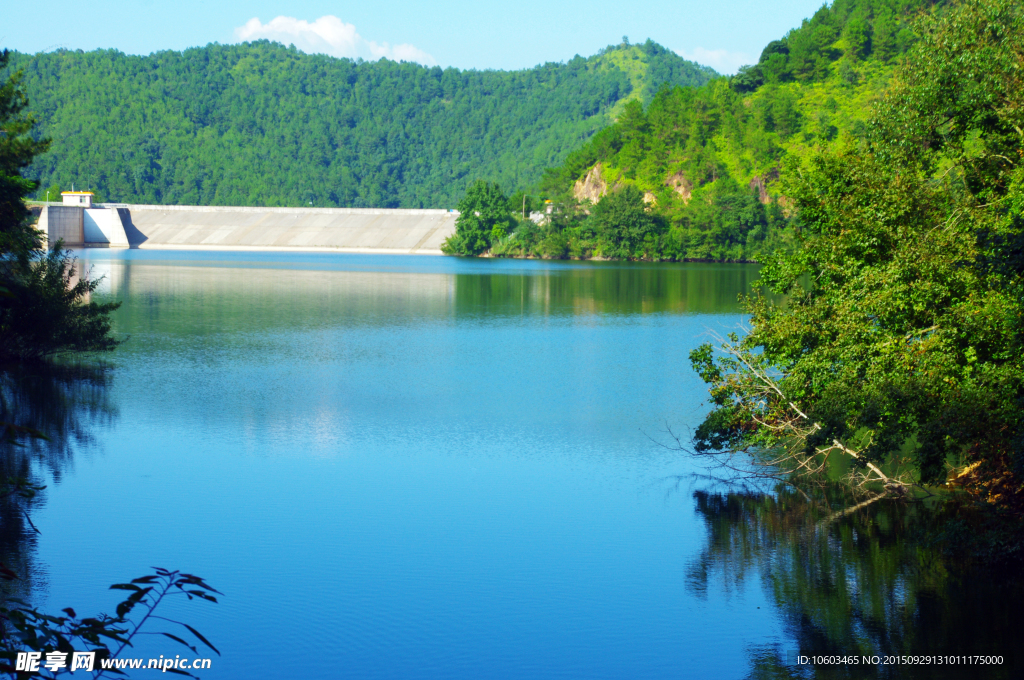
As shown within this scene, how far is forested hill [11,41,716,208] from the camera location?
156m

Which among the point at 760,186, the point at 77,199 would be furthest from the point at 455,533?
the point at 77,199

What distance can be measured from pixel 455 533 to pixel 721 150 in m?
91.5

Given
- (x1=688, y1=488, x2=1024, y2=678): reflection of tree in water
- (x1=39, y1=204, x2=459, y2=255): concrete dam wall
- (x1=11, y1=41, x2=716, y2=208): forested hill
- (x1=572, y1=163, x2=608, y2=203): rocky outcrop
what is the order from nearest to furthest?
(x1=688, y1=488, x2=1024, y2=678): reflection of tree in water → (x1=39, y1=204, x2=459, y2=255): concrete dam wall → (x1=572, y1=163, x2=608, y2=203): rocky outcrop → (x1=11, y1=41, x2=716, y2=208): forested hill

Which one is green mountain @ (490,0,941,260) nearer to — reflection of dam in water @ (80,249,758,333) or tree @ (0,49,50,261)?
reflection of dam in water @ (80,249,758,333)

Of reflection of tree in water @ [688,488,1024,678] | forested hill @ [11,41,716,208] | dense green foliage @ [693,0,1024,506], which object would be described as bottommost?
reflection of tree in water @ [688,488,1024,678]

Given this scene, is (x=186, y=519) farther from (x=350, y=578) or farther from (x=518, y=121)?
(x=518, y=121)

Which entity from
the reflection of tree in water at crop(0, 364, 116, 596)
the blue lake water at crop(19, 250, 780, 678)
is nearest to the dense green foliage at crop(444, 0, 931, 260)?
the blue lake water at crop(19, 250, 780, 678)

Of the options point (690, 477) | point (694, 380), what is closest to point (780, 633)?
point (690, 477)

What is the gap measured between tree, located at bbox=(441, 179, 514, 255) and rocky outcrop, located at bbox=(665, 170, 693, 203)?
17761mm

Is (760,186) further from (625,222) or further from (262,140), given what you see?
(262,140)

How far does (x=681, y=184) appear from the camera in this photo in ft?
320

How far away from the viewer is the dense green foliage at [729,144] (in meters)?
87.1

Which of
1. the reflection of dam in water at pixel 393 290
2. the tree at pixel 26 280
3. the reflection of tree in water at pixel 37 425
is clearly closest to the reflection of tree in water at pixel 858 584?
the reflection of tree in water at pixel 37 425

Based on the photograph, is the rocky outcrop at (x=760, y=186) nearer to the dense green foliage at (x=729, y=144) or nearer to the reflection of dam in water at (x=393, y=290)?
the dense green foliage at (x=729, y=144)
